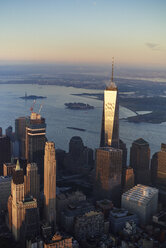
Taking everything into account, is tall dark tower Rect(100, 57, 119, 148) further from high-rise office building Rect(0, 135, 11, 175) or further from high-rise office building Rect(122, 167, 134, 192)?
high-rise office building Rect(0, 135, 11, 175)

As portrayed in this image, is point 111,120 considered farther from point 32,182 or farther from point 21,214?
point 21,214

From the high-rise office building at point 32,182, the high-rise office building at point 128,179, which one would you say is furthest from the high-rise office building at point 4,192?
the high-rise office building at point 128,179

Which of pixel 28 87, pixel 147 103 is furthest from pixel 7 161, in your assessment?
pixel 28 87

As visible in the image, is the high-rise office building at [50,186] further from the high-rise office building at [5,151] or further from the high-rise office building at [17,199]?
the high-rise office building at [5,151]

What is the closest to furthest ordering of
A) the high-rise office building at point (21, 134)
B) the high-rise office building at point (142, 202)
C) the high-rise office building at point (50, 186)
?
the high-rise office building at point (50, 186)
the high-rise office building at point (142, 202)
the high-rise office building at point (21, 134)

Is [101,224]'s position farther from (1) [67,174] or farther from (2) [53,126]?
(2) [53,126]

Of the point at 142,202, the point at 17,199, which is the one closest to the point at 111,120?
the point at 142,202

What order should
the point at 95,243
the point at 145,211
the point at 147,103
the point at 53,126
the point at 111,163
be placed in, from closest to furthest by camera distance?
the point at 95,243 < the point at 145,211 < the point at 111,163 < the point at 147,103 < the point at 53,126
